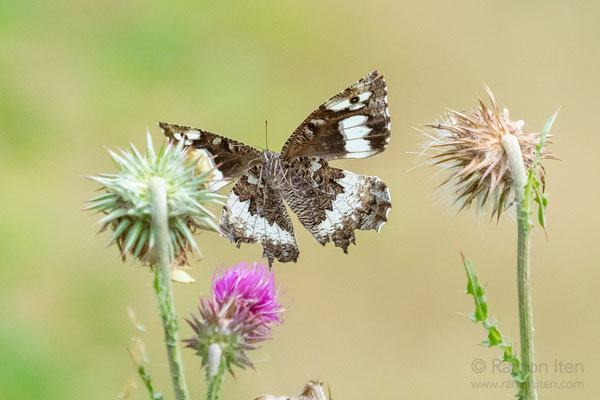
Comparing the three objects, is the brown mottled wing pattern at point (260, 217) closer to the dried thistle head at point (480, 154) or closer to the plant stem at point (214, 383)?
the dried thistle head at point (480, 154)

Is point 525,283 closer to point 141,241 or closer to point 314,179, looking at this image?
point 314,179

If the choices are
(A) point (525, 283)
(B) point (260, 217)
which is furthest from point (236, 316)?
(A) point (525, 283)

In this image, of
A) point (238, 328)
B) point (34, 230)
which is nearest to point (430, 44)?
point (34, 230)

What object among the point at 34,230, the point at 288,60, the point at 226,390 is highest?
the point at 288,60

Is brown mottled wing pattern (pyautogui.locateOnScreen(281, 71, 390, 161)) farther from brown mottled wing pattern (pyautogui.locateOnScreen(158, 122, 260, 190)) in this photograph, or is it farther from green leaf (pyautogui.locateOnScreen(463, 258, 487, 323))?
green leaf (pyautogui.locateOnScreen(463, 258, 487, 323))

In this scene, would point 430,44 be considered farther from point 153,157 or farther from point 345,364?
point 153,157
